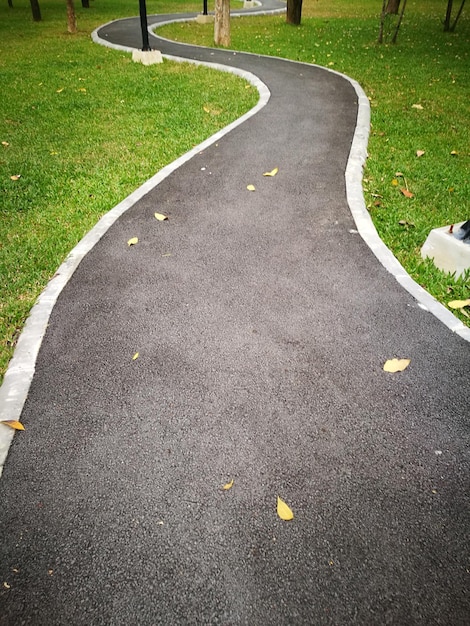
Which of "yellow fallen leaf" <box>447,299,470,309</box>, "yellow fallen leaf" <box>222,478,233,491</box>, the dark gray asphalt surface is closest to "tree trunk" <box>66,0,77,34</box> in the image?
the dark gray asphalt surface

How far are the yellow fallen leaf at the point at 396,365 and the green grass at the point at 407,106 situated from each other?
0.85 metres

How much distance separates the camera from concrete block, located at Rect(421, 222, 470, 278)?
149 inches

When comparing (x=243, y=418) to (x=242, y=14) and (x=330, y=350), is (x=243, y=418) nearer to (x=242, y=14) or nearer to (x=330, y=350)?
(x=330, y=350)

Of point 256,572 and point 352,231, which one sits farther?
point 352,231

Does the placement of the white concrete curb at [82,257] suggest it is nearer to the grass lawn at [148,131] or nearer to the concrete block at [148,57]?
the grass lawn at [148,131]

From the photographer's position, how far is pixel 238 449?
2.44m

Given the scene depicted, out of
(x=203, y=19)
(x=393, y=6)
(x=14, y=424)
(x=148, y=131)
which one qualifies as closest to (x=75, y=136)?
(x=148, y=131)

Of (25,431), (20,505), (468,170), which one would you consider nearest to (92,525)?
(20,505)

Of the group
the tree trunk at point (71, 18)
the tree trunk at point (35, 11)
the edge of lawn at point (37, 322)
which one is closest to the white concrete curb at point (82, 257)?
the edge of lawn at point (37, 322)

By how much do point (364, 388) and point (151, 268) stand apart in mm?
2255

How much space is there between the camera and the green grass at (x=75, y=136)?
4.30 metres

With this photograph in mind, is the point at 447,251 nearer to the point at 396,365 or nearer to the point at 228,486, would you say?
the point at 396,365

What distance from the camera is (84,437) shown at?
2.52 m

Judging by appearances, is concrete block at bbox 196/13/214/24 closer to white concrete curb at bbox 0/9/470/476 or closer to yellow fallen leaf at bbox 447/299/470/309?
white concrete curb at bbox 0/9/470/476
